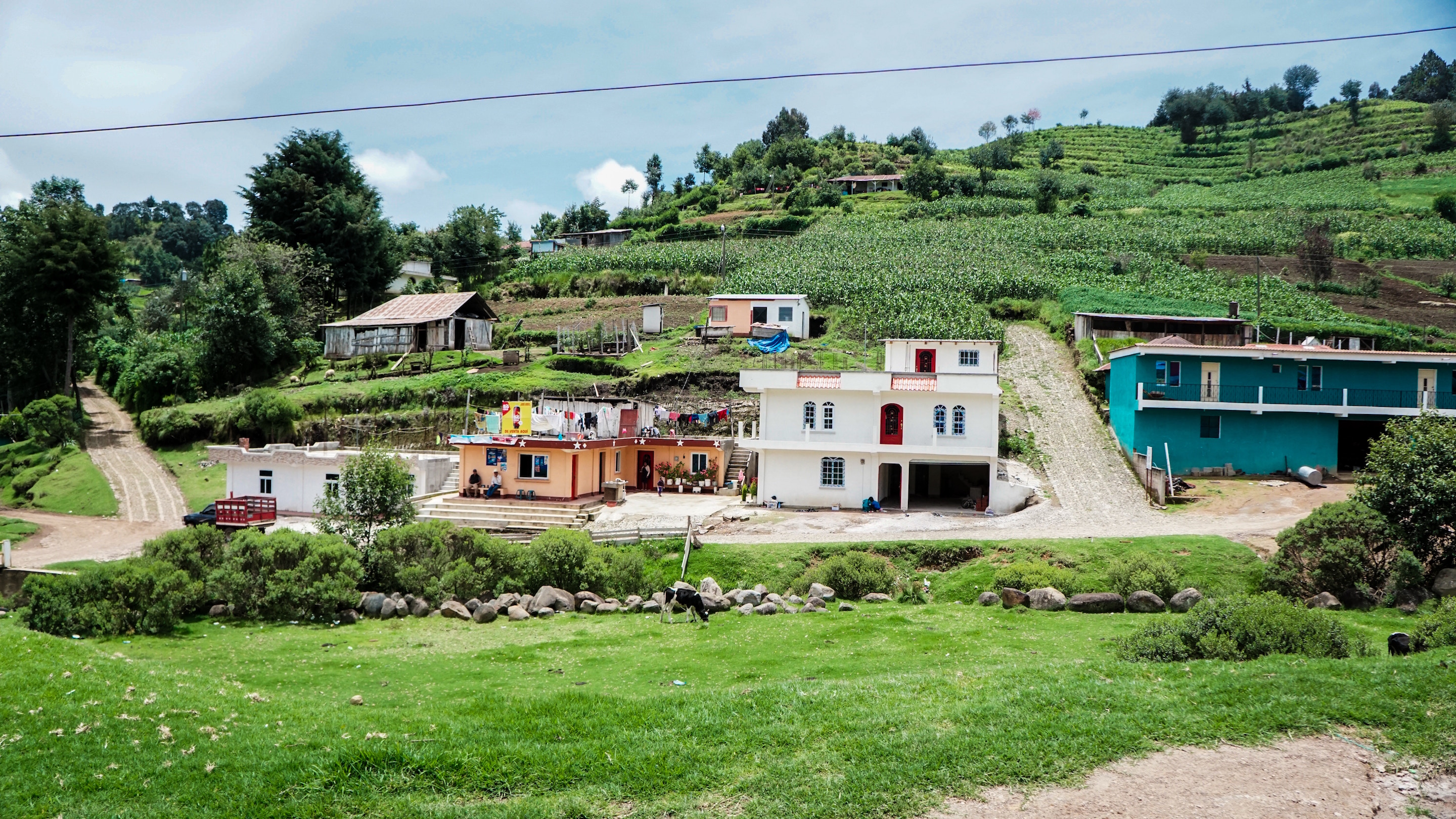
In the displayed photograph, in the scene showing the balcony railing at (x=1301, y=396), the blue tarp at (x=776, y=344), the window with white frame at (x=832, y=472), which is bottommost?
the window with white frame at (x=832, y=472)

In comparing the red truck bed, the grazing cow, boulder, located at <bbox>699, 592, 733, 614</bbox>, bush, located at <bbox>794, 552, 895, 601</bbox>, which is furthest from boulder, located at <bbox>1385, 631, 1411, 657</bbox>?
the red truck bed

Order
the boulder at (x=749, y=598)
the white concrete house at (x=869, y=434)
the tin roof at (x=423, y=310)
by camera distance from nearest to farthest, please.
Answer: the boulder at (x=749, y=598), the white concrete house at (x=869, y=434), the tin roof at (x=423, y=310)

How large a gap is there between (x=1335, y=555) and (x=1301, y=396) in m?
14.2

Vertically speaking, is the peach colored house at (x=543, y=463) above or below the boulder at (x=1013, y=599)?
above

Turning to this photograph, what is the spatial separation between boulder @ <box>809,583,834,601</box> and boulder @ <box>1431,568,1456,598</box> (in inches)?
467

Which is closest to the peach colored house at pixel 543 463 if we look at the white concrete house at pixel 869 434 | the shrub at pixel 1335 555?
the white concrete house at pixel 869 434

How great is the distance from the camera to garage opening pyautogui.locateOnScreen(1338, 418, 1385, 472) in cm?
3108

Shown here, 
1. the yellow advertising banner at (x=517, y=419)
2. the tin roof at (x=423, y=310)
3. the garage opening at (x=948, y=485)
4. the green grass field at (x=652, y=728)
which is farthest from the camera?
the tin roof at (x=423, y=310)

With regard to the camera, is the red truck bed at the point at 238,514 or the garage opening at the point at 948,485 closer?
the red truck bed at the point at 238,514

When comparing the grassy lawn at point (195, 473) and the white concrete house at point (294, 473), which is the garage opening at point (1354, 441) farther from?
the grassy lawn at point (195, 473)

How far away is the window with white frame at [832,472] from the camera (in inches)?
1187

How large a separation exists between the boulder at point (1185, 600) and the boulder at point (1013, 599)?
2.74 meters

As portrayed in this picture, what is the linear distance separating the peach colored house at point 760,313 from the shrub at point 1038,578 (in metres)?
28.9

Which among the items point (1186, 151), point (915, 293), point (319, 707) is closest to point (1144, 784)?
point (319, 707)
